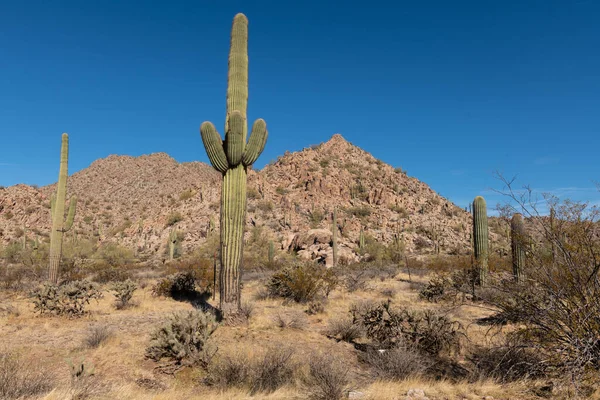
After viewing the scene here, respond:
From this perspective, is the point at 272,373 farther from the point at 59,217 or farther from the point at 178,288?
the point at 59,217

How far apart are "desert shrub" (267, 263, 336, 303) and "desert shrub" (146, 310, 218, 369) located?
6019mm

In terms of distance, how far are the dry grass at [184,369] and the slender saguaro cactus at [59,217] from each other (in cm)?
139

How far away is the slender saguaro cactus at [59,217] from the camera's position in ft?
42.9

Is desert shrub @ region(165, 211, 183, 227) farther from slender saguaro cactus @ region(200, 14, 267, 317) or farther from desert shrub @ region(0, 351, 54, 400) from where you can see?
desert shrub @ region(0, 351, 54, 400)

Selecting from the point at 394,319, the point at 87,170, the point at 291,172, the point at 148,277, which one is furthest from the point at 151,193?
the point at 394,319

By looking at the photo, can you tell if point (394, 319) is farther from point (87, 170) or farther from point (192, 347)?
point (87, 170)

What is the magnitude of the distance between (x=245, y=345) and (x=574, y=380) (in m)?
5.27

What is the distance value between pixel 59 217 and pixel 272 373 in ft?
40.9

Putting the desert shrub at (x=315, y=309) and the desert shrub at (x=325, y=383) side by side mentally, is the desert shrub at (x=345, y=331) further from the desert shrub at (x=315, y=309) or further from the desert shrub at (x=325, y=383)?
the desert shrub at (x=325, y=383)

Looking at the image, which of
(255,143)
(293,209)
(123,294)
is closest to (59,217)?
(123,294)

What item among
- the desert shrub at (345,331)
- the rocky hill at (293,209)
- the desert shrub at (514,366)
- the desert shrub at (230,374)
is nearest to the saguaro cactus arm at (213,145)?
the desert shrub at (345,331)

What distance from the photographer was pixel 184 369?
5.95 meters

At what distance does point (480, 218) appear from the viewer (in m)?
14.3

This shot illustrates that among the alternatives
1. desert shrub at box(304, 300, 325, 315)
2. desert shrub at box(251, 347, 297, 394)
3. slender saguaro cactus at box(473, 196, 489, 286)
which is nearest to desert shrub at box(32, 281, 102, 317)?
desert shrub at box(304, 300, 325, 315)
